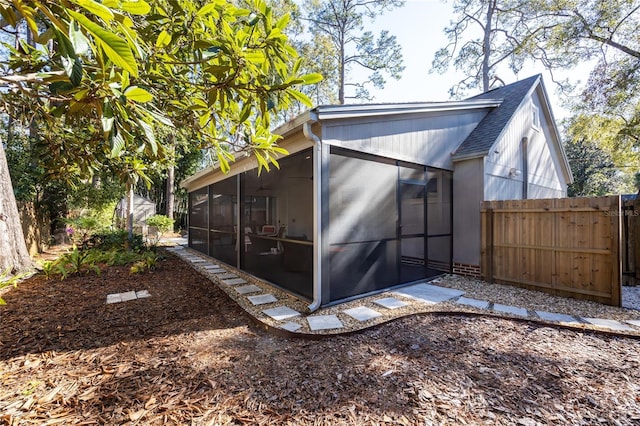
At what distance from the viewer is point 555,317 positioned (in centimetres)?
364

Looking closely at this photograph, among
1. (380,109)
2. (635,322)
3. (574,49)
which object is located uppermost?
(574,49)

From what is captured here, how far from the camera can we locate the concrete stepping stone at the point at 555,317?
3.56 metres

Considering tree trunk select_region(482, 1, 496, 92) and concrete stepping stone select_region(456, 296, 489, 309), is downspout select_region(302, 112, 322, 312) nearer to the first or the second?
concrete stepping stone select_region(456, 296, 489, 309)

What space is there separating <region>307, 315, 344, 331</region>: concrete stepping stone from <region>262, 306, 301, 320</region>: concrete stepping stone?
305mm

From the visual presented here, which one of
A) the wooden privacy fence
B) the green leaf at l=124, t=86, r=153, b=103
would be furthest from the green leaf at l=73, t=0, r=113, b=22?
the wooden privacy fence

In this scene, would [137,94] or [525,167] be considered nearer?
[137,94]

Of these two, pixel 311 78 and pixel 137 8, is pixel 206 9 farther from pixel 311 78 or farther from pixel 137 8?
pixel 311 78

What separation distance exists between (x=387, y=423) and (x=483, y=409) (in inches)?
29.0

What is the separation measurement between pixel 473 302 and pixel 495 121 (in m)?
4.87

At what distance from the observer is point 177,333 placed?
3105mm

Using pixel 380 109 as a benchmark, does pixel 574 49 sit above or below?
above

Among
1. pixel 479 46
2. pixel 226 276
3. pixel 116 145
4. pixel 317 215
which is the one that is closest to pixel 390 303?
pixel 317 215

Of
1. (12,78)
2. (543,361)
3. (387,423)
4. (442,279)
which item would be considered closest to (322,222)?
(387,423)

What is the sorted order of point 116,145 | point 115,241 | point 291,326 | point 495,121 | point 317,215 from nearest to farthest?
point 116,145
point 291,326
point 317,215
point 495,121
point 115,241
